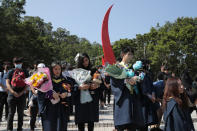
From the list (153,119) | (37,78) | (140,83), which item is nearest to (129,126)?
(140,83)

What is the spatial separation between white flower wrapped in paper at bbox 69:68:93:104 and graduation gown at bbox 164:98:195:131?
1576 millimetres

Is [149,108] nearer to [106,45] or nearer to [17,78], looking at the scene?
[106,45]

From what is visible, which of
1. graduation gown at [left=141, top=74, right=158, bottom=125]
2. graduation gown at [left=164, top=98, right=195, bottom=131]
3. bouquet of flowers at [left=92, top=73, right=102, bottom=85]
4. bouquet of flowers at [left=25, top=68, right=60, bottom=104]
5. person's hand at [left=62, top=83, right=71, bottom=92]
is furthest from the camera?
graduation gown at [left=141, top=74, right=158, bottom=125]

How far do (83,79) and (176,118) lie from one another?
6.44 feet

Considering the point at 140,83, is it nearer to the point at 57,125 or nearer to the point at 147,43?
the point at 57,125

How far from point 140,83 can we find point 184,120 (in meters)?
1.08

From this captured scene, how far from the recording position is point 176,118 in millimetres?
4340

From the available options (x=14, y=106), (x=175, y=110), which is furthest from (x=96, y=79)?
(x=14, y=106)

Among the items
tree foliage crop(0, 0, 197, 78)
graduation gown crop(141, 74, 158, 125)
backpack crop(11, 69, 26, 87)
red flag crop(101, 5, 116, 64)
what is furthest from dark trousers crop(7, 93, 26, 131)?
tree foliage crop(0, 0, 197, 78)

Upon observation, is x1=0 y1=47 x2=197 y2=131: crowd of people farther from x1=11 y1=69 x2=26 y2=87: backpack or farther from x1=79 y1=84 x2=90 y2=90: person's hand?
x1=11 y1=69 x2=26 y2=87: backpack

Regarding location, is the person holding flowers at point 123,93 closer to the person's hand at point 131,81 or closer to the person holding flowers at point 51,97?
the person's hand at point 131,81

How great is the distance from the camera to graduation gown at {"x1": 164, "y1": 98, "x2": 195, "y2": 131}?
170 inches

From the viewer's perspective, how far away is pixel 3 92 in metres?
8.40

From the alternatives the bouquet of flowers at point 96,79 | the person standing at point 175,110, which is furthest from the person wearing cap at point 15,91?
the person standing at point 175,110
